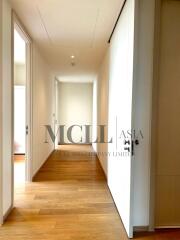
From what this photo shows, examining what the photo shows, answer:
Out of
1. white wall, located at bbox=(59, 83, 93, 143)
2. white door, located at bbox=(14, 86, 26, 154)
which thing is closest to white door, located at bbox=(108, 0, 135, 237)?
white door, located at bbox=(14, 86, 26, 154)

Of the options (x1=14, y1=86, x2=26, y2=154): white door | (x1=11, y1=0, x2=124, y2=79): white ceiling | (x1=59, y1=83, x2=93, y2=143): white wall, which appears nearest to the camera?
(x1=11, y1=0, x2=124, y2=79): white ceiling

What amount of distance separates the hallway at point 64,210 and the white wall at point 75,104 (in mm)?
4415

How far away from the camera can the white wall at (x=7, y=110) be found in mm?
2352

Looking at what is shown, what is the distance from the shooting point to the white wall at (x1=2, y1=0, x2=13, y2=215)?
2352 mm

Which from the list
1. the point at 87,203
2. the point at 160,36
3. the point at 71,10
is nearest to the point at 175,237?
the point at 87,203

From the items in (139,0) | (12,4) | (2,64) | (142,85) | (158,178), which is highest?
(12,4)

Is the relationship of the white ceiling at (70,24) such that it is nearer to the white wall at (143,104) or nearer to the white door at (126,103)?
the white door at (126,103)

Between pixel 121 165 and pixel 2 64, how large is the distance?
70.8 inches

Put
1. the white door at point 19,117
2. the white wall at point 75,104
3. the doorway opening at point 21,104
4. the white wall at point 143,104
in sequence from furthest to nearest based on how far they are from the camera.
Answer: the white wall at point 75,104
the white door at point 19,117
the doorway opening at point 21,104
the white wall at point 143,104

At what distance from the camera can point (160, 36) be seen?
2156mm

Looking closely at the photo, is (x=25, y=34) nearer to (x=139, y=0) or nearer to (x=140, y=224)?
(x=139, y=0)

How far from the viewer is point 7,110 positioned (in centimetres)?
245

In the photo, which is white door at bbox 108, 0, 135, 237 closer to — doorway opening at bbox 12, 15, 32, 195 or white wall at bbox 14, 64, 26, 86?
doorway opening at bbox 12, 15, 32, 195

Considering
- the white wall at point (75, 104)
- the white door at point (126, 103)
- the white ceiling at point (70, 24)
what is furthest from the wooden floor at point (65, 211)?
the white wall at point (75, 104)
